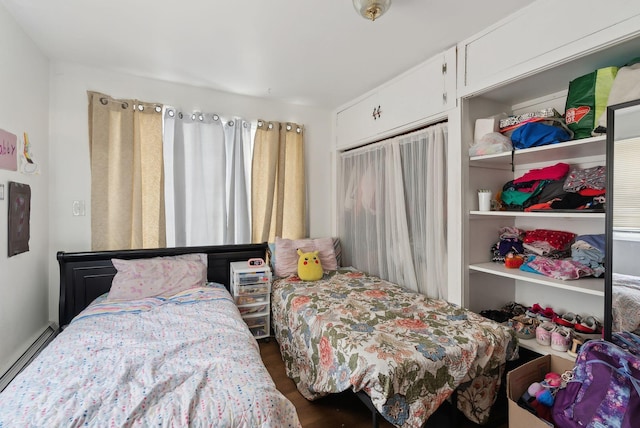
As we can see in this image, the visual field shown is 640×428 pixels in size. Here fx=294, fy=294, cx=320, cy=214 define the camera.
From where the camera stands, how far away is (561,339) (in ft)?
5.38

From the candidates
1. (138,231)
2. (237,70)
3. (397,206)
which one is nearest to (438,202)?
(397,206)

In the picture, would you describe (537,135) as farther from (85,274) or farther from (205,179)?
(85,274)

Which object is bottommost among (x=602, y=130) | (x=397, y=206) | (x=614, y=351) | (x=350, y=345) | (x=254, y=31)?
(x=350, y=345)

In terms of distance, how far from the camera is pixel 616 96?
4.61ft

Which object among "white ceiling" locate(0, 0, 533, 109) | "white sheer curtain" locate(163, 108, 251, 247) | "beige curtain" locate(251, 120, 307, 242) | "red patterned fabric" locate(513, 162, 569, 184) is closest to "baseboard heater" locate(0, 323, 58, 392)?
"white sheer curtain" locate(163, 108, 251, 247)

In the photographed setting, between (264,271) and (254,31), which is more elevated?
(254,31)

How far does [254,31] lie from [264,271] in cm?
187

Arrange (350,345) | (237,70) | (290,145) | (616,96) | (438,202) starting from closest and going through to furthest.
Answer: (616,96)
(350,345)
(438,202)
(237,70)
(290,145)

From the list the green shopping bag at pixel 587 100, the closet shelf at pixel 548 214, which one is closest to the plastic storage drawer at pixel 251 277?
the closet shelf at pixel 548 214

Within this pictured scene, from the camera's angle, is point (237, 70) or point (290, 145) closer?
point (237, 70)

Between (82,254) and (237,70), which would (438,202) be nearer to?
(237,70)

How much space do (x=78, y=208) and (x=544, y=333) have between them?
345 cm

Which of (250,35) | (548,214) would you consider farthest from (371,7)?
(548,214)

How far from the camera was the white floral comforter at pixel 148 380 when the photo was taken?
1.04 meters
